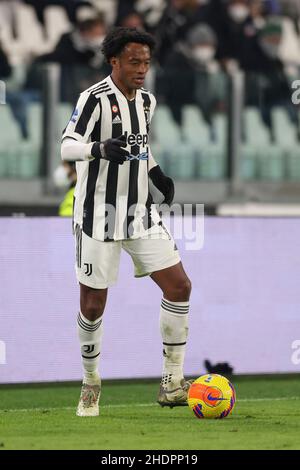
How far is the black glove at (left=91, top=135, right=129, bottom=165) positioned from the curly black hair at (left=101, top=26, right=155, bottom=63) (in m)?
0.62

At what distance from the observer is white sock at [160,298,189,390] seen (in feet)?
22.1

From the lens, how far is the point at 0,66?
1183 centimetres

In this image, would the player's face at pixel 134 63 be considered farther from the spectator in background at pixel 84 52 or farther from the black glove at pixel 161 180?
the spectator in background at pixel 84 52

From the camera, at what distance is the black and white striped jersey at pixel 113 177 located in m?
6.54

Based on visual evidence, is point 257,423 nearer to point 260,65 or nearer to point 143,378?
point 143,378

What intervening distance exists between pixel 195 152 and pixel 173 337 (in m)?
6.01

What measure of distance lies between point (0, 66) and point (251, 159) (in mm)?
2766

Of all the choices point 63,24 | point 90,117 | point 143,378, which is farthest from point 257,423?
point 63,24

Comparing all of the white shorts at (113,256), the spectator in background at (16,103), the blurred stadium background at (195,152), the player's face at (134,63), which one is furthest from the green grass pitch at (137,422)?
the spectator in background at (16,103)

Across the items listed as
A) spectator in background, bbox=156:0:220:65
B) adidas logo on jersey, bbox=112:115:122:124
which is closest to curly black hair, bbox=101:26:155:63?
adidas logo on jersey, bbox=112:115:122:124

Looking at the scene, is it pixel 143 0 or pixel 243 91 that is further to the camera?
pixel 143 0

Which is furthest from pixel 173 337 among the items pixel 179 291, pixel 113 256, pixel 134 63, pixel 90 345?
pixel 134 63

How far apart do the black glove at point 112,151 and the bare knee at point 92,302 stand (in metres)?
0.76

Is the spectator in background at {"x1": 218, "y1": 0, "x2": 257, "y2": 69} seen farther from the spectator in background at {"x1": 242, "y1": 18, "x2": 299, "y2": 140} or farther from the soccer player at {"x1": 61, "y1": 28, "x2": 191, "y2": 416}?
the soccer player at {"x1": 61, "y1": 28, "x2": 191, "y2": 416}
